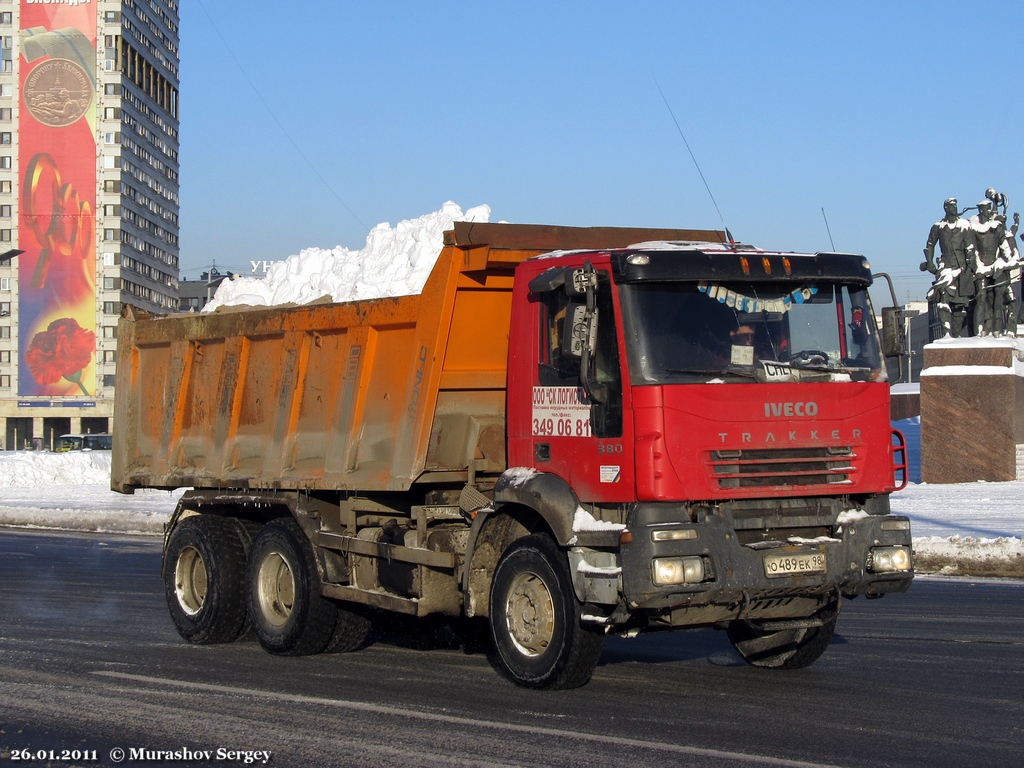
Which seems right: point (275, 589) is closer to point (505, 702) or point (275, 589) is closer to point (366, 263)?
point (505, 702)

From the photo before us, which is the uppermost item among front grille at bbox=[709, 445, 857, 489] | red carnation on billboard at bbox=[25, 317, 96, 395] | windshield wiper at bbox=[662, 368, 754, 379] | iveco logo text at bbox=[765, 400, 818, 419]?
red carnation on billboard at bbox=[25, 317, 96, 395]

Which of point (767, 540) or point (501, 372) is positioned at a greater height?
point (501, 372)

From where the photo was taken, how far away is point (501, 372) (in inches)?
376

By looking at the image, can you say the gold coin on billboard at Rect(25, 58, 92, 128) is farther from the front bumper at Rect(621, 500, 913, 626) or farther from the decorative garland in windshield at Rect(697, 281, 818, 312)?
the front bumper at Rect(621, 500, 913, 626)

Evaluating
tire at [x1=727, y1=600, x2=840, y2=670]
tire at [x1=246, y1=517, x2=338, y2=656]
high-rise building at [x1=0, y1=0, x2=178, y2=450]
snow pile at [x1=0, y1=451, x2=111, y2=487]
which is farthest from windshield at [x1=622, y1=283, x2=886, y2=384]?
high-rise building at [x1=0, y1=0, x2=178, y2=450]

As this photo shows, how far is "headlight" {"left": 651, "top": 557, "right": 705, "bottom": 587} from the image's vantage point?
25.1ft

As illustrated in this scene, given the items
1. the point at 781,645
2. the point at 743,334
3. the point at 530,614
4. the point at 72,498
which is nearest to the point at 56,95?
the point at 72,498

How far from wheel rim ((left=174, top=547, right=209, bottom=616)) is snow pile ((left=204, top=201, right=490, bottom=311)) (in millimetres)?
18388

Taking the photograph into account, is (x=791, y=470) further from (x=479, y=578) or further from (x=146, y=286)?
(x=146, y=286)

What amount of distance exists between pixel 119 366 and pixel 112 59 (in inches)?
4096

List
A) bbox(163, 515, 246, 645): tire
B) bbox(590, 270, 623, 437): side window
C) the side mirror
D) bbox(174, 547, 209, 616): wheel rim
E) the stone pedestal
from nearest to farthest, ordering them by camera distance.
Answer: bbox(590, 270, 623, 437): side window < the side mirror < bbox(163, 515, 246, 645): tire < bbox(174, 547, 209, 616): wheel rim < the stone pedestal

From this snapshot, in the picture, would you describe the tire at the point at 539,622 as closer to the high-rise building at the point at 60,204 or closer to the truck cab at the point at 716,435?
the truck cab at the point at 716,435

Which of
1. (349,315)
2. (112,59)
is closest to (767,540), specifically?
(349,315)

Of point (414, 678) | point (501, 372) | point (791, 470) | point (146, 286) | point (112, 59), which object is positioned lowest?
point (414, 678)
